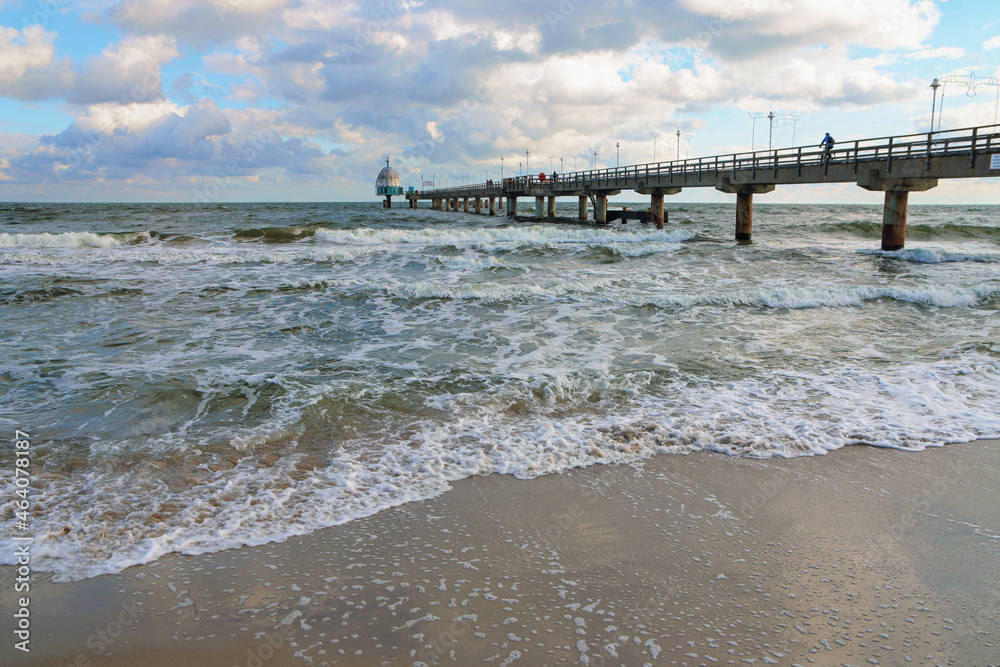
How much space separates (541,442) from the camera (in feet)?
18.7

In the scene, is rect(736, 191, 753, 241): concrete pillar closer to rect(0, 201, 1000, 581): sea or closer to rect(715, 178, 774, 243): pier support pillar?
rect(715, 178, 774, 243): pier support pillar

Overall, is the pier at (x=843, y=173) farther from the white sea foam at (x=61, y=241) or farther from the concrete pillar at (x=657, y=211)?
the white sea foam at (x=61, y=241)

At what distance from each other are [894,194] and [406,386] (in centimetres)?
2407

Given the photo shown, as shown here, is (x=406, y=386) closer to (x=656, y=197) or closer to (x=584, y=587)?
(x=584, y=587)

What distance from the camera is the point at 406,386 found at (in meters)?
7.52

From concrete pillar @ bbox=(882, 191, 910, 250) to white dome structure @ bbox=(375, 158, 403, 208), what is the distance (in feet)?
256

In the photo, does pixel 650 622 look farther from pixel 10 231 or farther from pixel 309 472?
pixel 10 231

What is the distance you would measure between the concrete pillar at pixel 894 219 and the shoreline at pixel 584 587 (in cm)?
2306

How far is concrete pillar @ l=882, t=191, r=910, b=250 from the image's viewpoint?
2345 cm

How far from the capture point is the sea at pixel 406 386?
Answer: 4.66 meters

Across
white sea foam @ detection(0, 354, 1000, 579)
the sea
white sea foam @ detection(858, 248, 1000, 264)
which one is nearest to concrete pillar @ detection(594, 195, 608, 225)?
white sea foam @ detection(858, 248, 1000, 264)

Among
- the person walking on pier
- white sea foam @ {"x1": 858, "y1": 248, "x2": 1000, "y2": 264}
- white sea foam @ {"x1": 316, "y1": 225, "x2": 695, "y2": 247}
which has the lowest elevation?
Answer: white sea foam @ {"x1": 858, "y1": 248, "x2": 1000, "y2": 264}

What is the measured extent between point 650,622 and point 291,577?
2117 mm

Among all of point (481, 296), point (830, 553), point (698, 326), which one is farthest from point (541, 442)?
point (481, 296)
